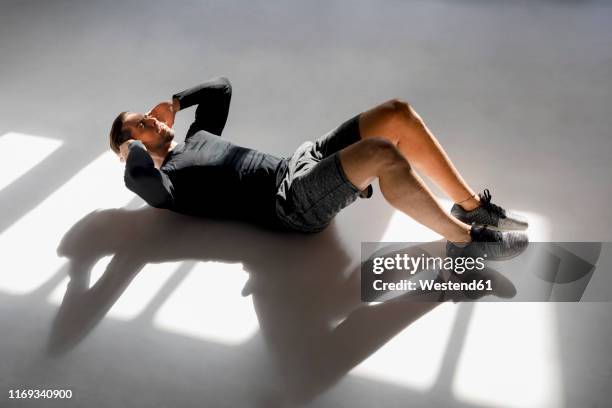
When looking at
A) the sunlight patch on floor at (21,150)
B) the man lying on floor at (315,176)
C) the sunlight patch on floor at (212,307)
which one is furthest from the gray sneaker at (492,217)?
the sunlight patch on floor at (21,150)

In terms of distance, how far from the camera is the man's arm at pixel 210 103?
2521 mm

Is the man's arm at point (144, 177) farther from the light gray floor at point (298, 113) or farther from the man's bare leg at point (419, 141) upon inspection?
the man's bare leg at point (419, 141)

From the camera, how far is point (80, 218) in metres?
2.51

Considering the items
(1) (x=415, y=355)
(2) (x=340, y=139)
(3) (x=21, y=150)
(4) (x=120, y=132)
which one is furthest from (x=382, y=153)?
(3) (x=21, y=150)

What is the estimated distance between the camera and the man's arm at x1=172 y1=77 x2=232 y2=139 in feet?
8.27

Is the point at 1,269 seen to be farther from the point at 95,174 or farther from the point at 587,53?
the point at 587,53

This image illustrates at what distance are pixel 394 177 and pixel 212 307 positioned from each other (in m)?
0.72

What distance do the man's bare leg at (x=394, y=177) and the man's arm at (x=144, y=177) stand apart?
0.62 m

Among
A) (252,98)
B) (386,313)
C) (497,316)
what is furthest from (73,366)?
(252,98)

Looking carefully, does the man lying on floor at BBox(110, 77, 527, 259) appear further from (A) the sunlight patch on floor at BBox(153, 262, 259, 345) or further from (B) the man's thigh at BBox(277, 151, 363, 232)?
(A) the sunlight patch on floor at BBox(153, 262, 259, 345)

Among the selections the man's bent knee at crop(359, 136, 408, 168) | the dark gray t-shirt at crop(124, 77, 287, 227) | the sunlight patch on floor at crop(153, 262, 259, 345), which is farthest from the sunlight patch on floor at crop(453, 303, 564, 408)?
the dark gray t-shirt at crop(124, 77, 287, 227)

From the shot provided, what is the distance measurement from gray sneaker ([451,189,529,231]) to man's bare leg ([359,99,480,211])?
22 mm

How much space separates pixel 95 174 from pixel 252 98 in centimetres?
90

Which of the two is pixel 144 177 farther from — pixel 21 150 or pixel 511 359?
pixel 511 359
